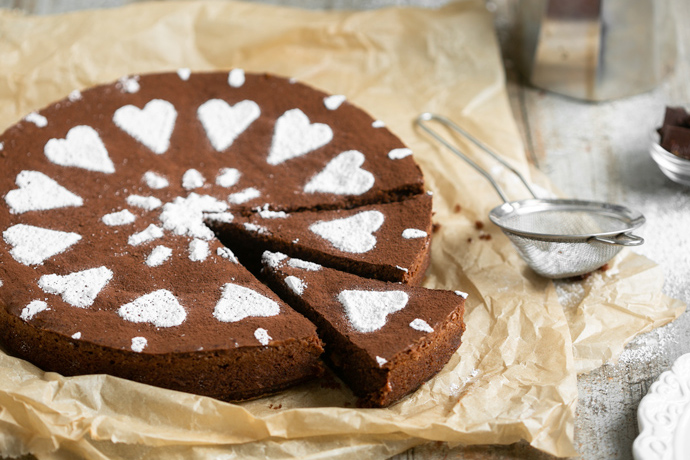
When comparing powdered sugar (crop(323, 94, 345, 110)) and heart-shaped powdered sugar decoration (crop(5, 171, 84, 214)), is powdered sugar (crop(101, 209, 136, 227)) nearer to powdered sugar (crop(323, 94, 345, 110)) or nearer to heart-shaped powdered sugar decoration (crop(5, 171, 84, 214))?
heart-shaped powdered sugar decoration (crop(5, 171, 84, 214))

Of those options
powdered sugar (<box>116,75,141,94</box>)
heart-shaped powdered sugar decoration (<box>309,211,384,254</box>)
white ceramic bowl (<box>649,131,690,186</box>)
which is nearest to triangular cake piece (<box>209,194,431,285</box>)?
heart-shaped powdered sugar decoration (<box>309,211,384,254</box>)

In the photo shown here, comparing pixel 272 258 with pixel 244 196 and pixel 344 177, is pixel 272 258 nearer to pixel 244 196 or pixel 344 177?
pixel 244 196

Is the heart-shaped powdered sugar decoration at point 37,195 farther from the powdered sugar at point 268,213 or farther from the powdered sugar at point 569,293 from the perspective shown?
the powdered sugar at point 569,293

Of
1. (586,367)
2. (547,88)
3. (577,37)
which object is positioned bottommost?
(586,367)

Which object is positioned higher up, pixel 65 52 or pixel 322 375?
pixel 65 52

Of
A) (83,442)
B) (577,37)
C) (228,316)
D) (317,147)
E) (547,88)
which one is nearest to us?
(83,442)

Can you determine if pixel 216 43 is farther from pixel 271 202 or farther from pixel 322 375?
pixel 322 375

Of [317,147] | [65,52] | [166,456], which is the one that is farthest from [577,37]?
[166,456]
